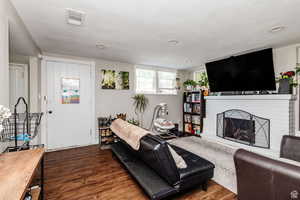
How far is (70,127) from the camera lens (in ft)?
11.7

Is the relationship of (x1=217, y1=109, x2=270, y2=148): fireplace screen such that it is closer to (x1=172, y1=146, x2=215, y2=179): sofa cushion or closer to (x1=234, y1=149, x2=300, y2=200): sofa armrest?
(x1=172, y1=146, x2=215, y2=179): sofa cushion

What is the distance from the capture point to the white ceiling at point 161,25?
5.46ft

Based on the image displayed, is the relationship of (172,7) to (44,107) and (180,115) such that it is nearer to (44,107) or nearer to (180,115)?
(44,107)

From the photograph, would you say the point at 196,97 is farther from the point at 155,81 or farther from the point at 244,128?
the point at 244,128

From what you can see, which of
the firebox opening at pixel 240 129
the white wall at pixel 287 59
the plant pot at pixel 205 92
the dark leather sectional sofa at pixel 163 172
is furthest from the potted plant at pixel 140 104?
the white wall at pixel 287 59

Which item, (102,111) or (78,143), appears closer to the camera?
(78,143)

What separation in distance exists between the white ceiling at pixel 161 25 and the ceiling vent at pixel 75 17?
7 centimetres

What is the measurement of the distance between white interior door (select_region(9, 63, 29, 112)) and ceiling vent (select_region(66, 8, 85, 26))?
2.03m

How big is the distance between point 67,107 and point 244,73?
4.26 meters

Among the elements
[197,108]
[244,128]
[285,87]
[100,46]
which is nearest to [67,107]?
[100,46]

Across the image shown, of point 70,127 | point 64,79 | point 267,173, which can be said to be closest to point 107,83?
point 64,79

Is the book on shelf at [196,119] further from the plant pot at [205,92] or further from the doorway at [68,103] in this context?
the doorway at [68,103]

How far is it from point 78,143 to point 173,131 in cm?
285

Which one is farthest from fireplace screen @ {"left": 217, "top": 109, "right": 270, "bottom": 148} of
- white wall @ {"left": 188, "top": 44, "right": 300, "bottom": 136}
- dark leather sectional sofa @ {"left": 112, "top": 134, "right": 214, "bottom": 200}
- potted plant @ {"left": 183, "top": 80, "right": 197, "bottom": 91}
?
dark leather sectional sofa @ {"left": 112, "top": 134, "right": 214, "bottom": 200}
